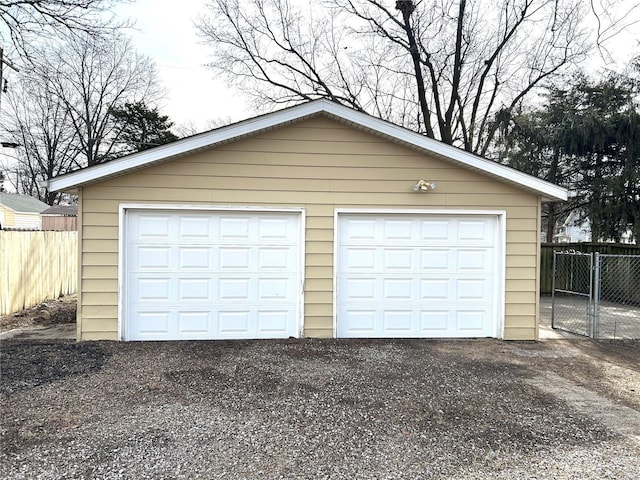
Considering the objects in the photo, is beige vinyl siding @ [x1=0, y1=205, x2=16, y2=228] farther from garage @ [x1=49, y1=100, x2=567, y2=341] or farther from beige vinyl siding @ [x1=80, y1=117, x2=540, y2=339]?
beige vinyl siding @ [x1=80, y1=117, x2=540, y2=339]

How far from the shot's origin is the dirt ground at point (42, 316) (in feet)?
23.9

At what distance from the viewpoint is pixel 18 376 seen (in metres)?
4.63

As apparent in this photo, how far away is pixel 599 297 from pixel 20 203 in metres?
30.8

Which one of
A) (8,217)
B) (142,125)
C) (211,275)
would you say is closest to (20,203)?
(8,217)

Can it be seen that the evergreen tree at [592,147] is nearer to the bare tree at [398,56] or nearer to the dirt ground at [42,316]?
the bare tree at [398,56]

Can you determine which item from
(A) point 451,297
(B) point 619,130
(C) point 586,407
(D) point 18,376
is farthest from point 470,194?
(B) point 619,130

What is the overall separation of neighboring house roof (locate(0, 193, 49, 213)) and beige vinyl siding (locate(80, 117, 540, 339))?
24425 mm

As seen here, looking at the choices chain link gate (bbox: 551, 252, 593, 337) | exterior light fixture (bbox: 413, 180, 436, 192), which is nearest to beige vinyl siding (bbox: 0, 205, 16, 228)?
exterior light fixture (bbox: 413, 180, 436, 192)

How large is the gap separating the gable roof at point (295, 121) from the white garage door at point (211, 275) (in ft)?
2.42

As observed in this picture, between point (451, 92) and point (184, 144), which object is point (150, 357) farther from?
point (451, 92)

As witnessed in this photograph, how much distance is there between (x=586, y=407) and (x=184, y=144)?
18.4ft

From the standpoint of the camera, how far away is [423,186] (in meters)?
6.36

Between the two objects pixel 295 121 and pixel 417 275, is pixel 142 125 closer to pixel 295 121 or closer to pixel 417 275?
pixel 295 121

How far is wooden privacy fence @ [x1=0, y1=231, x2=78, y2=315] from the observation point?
784cm
